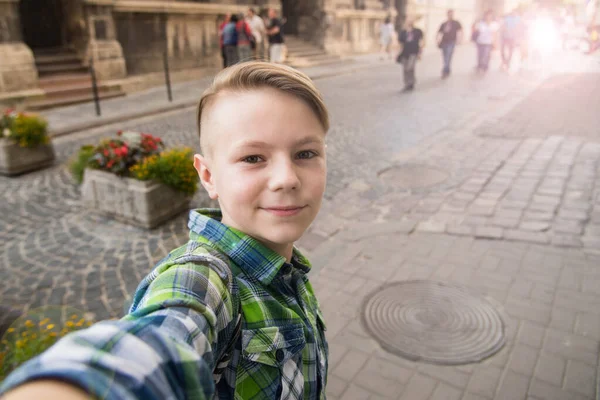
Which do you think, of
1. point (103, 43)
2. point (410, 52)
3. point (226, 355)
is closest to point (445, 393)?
point (226, 355)

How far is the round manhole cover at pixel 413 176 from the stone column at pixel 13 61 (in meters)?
8.80

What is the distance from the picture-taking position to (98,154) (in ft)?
17.5

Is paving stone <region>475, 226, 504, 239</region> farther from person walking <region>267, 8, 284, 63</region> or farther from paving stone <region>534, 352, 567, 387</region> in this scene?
person walking <region>267, 8, 284, 63</region>

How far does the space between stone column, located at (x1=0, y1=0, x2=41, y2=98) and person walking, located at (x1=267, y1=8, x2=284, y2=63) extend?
754cm

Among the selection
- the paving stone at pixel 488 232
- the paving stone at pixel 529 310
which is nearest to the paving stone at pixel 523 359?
the paving stone at pixel 529 310

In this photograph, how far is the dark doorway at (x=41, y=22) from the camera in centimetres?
1324

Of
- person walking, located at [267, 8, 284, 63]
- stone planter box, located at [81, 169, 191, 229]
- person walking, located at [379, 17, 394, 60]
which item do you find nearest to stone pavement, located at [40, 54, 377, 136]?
person walking, located at [267, 8, 284, 63]

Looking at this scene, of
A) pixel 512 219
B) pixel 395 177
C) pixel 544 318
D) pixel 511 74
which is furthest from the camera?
pixel 511 74

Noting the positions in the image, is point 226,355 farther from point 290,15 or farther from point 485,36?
point 290,15

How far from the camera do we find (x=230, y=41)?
1391 cm

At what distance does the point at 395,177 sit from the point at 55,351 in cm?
629

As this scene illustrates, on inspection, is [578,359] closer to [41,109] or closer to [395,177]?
[395,177]

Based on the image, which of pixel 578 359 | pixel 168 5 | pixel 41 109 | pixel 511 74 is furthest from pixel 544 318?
pixel 511 74

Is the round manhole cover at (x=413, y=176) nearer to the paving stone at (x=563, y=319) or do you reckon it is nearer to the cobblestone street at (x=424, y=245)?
the cobblestone street at (x=424, y=245)
